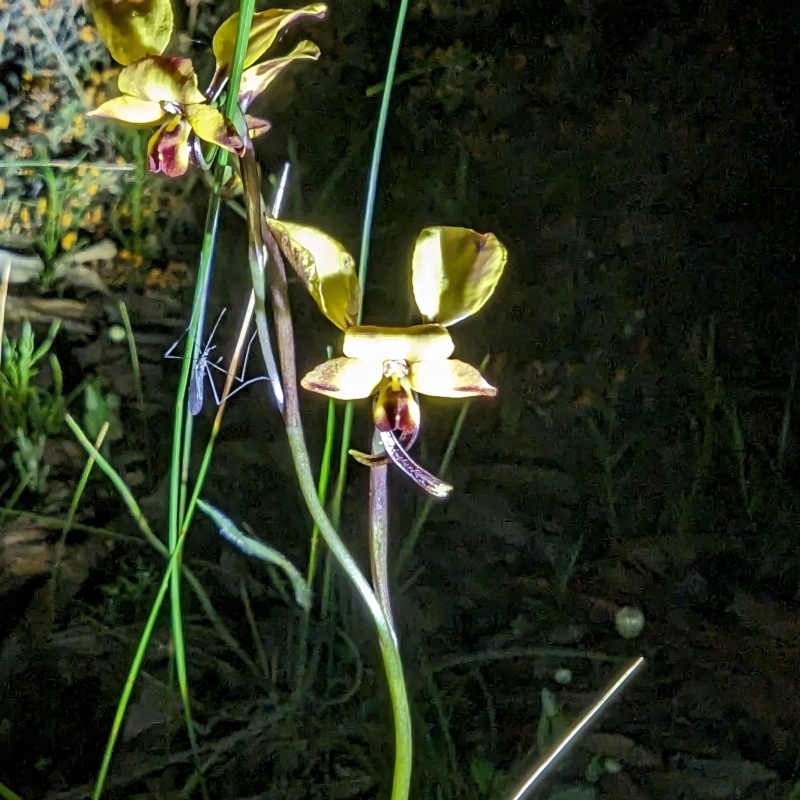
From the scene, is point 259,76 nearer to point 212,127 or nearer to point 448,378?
point 212,127

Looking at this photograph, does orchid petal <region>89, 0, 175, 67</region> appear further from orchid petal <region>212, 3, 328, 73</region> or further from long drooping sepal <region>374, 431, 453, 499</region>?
long drooping sepal <region>374, 431, 453, 499</region>

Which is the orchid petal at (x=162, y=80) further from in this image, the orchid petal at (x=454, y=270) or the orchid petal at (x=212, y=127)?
the orchid petal at (x=454, y=270)

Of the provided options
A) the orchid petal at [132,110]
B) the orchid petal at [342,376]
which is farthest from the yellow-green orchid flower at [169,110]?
the orchid petal at [342,376]

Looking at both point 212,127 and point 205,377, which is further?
point 205,377

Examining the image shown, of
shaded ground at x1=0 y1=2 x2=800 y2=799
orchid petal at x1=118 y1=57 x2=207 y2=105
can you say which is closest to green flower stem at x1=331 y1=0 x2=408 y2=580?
shaded ground at x1=0 y1=2 x2=800 y2=799

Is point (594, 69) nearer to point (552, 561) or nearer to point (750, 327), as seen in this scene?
point (750, 327)

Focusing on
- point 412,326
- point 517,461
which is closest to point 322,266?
point 412,326
